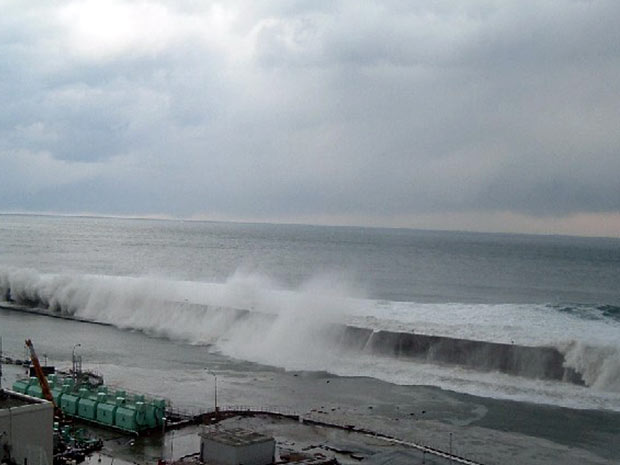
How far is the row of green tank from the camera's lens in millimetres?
31016

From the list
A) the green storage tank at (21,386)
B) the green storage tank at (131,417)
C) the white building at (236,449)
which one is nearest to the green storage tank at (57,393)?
the green storage tank at (21,386)

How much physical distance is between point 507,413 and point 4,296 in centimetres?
5970

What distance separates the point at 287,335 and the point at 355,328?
4.87m

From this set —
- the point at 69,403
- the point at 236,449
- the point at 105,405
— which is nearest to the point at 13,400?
the point at 236,449

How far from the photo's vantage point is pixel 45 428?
2033 centimetres

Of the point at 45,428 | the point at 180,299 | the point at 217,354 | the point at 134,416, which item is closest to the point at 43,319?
the point at 180,299

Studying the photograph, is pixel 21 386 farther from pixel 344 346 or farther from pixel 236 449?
pixel 344 346

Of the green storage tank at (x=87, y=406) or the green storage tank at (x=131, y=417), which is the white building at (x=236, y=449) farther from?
the green storage tank at (x=87, y=406)

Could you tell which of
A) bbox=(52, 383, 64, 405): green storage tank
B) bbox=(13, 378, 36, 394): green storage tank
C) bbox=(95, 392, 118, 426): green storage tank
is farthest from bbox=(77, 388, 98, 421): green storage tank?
bbox=(13, 378, 36, 394): green storage tank

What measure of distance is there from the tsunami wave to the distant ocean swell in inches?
3.3

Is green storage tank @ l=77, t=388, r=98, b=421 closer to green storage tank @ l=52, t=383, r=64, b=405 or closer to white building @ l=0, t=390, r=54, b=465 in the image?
green storage tank @ l=52, t=383, r=64, b=405

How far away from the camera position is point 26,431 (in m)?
19.9

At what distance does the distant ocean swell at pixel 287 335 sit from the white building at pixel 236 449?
64.8ft

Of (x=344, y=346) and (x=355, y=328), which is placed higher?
(x=355, y=328)
